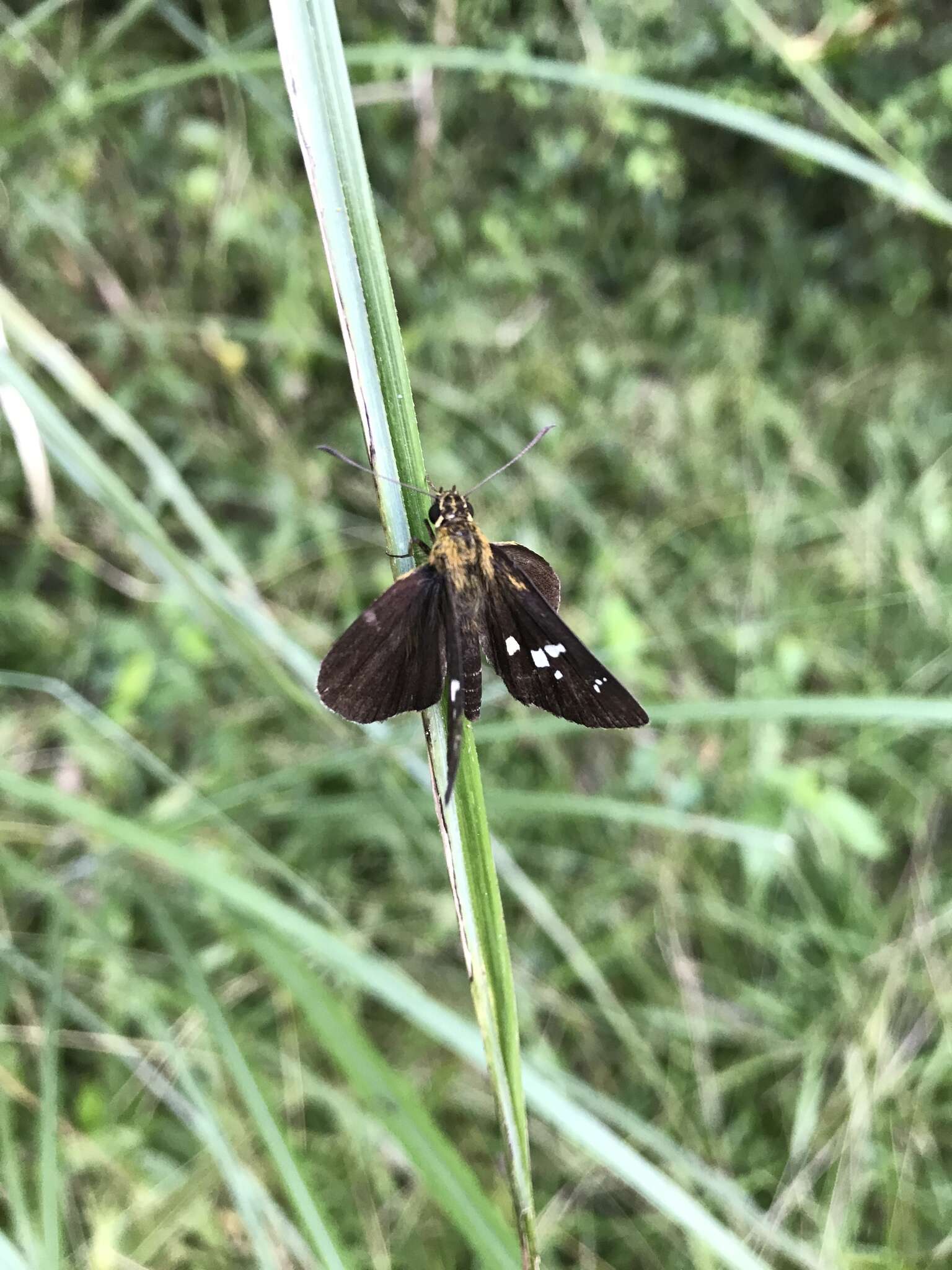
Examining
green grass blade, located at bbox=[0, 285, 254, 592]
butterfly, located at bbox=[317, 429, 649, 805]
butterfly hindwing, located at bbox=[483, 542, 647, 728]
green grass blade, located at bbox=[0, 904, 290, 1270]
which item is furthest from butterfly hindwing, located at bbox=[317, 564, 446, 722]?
green grass blade, located at bbox=[0, 904, 290, 1270]

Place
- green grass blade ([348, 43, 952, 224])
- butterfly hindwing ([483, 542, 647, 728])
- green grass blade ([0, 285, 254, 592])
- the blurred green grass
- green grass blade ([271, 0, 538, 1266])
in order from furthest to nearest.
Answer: the blurred green grass < green grass blade ([0, 285, 254, 592]) < green grass blade ([348, 43, 952, 224]) < butterfly hindwing ([483, 542, 647, 728]) < green grass blade ([271, 0, 538, 1266])

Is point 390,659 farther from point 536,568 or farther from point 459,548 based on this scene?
point 536,568

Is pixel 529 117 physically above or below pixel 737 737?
above

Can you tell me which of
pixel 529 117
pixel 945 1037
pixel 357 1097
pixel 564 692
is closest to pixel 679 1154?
pixel 357 1097

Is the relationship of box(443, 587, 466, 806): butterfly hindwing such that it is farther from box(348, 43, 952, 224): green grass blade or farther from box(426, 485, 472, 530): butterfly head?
box(348, 43, 952, 224): green grass blade

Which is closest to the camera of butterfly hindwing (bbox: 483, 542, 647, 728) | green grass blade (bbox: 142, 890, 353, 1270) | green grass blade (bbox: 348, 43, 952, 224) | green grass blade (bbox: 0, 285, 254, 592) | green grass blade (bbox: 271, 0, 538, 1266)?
green grass blade (bbox: 271, 0, 538, 1266)

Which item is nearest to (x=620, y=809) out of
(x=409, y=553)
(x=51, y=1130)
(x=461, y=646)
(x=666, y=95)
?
(x=461, y=646)

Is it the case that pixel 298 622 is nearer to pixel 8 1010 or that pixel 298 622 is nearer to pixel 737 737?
pixel 8 1010
